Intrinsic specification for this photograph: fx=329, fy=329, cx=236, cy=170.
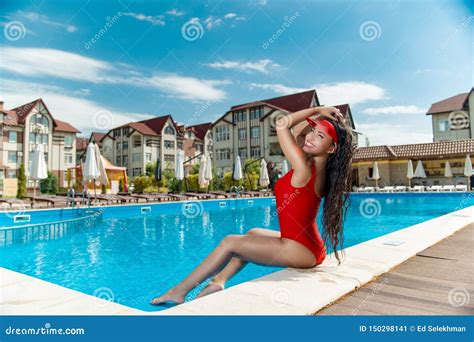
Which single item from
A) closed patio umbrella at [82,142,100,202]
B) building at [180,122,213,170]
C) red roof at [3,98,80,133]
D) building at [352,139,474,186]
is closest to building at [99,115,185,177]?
building at [180,122,213,170]

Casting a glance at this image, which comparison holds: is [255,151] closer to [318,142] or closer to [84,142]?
[84,142]

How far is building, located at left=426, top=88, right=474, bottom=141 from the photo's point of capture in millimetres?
31984

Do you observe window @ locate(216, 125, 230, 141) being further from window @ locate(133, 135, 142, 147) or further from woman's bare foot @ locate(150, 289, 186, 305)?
woman's bare foot @ locate(150, 289, 186, 305)

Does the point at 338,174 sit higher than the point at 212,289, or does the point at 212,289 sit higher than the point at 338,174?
the point at 338,174

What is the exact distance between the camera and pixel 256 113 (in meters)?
35.8

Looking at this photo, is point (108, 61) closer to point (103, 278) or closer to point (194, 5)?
point (194, 5)

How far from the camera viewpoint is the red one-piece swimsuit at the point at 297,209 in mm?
2822

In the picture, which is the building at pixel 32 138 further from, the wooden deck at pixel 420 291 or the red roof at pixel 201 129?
the wooden deck at pixel 420 291

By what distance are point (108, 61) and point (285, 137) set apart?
284 inches

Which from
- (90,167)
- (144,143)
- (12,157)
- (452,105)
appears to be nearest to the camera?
(90,167)

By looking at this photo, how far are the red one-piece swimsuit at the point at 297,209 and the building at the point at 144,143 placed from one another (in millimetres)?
38163

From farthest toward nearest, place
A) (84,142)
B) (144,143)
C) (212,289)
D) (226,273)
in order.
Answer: (84,142), (144,143), (226,273), (212,289)

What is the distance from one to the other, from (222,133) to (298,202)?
120 feet

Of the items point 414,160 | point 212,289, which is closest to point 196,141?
point 414,160
